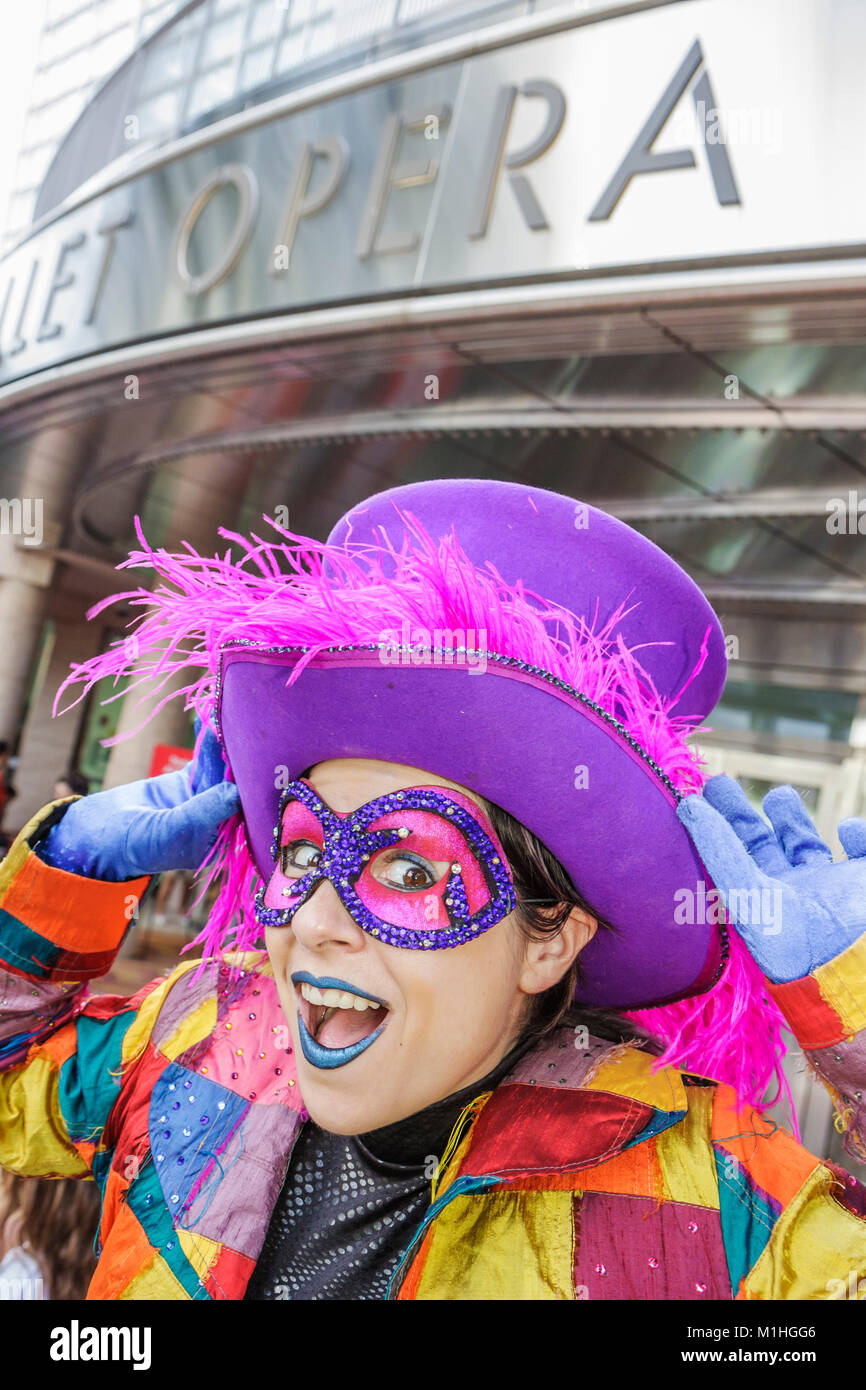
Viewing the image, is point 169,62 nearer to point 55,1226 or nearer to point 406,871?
point 55,1226

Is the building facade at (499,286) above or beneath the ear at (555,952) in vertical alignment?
above

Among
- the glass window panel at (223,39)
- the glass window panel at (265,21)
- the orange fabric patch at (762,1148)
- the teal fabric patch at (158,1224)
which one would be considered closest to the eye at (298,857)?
the teal fabric patch at (158,1224)

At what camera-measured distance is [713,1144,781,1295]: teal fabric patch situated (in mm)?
1189

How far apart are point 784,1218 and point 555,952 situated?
1.28ft

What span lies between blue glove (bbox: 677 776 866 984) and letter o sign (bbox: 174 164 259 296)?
435 centimetres

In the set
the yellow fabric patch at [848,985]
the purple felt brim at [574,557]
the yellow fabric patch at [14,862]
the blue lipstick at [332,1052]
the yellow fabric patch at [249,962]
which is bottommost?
the blue lipstick at [332,1052]

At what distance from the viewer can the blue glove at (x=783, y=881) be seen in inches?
43.5

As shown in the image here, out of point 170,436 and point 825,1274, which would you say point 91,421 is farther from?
point 825,1274

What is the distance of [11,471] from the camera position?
7.64 meters

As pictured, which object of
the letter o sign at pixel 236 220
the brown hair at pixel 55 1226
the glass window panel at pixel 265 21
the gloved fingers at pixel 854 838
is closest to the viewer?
the gloved fingers at pixel 854 838

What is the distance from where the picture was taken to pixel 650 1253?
1227 mm

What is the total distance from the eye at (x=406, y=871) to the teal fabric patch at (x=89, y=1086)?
0.58 metres

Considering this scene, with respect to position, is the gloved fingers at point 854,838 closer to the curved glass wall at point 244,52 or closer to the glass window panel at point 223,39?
the curved glass wall at point 244,52
